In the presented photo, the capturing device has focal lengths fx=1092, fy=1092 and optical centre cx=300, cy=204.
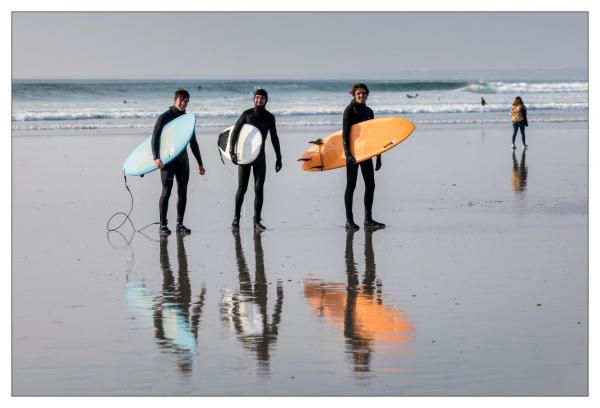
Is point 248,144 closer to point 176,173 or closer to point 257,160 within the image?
point 257,160

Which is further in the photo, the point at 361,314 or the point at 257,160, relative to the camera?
the point at 257,160

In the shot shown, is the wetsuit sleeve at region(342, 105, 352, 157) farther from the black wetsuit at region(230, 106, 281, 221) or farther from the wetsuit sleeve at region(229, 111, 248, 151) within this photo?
the wetsuit sleeve at region(229, 111, 248, 151)

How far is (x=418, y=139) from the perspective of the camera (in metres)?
26.3

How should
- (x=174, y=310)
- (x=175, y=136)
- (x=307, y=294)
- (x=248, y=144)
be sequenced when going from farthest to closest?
(x=248, y=144)
(x=175, y=136)
(x=307, y=294)
(x=174, y=310)

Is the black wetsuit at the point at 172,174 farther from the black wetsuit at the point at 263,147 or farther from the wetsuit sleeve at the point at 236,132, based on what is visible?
the black wetsuit at the point at 263,147

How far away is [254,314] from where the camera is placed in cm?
812

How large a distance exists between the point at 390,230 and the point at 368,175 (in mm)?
678

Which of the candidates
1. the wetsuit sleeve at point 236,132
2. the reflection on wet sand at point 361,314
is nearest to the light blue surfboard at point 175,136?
the wetsuit sleeve at point 236,132

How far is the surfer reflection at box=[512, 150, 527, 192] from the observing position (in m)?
16.2

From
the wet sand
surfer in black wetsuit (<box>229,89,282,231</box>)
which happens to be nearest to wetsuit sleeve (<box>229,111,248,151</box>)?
surfer in black wetsuit (<box>229,89,282,231</box>)

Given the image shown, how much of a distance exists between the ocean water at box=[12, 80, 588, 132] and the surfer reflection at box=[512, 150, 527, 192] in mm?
13992

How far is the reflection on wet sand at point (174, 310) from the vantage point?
280 inches

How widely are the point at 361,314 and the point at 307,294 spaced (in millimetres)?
851

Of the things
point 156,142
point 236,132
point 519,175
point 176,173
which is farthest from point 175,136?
point 519,175
